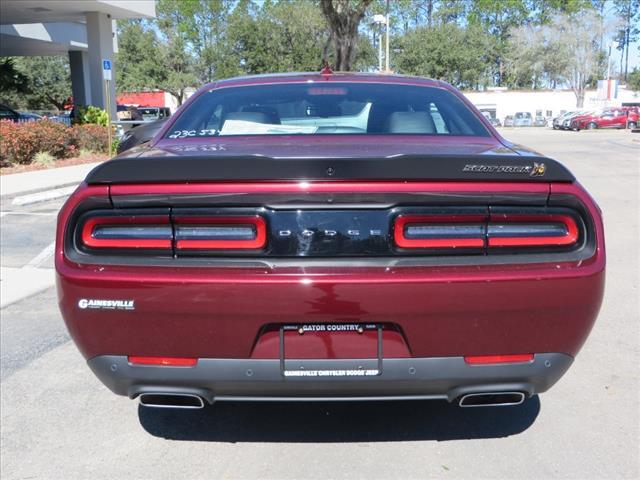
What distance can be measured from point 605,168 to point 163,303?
15.8m

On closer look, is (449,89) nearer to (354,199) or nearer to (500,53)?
(354,199)

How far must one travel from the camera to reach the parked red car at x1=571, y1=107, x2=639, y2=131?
44281 millimetres

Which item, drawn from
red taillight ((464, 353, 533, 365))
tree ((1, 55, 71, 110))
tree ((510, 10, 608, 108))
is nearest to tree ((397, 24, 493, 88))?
tree ((510, 10, 608, 108))

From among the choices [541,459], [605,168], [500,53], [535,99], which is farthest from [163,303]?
[500,53]

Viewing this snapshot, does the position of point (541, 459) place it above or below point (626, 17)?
below

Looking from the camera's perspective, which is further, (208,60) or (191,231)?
(208,60)

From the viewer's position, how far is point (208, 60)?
6544 cm

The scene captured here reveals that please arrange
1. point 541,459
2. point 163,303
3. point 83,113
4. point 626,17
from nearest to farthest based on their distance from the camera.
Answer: point 163,303, point 541,459, point 83,113, point 626,17

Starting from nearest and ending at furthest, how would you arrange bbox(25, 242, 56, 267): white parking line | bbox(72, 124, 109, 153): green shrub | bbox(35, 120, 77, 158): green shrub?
bbox(25, 242, 56, 267): white parking line, bbox(35, 120, 77, 158): green shrub, bbox(72, 124, 109, 153): green shrub

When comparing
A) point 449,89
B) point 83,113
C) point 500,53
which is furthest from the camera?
point 500,53

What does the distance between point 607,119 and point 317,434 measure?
4658 cm

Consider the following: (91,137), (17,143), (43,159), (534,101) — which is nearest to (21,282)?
(17,143)

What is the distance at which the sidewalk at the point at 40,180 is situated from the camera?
1195 cm

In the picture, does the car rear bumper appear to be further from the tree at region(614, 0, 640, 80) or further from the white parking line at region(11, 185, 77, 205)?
the tree at region(614, 0, 640, 80)
